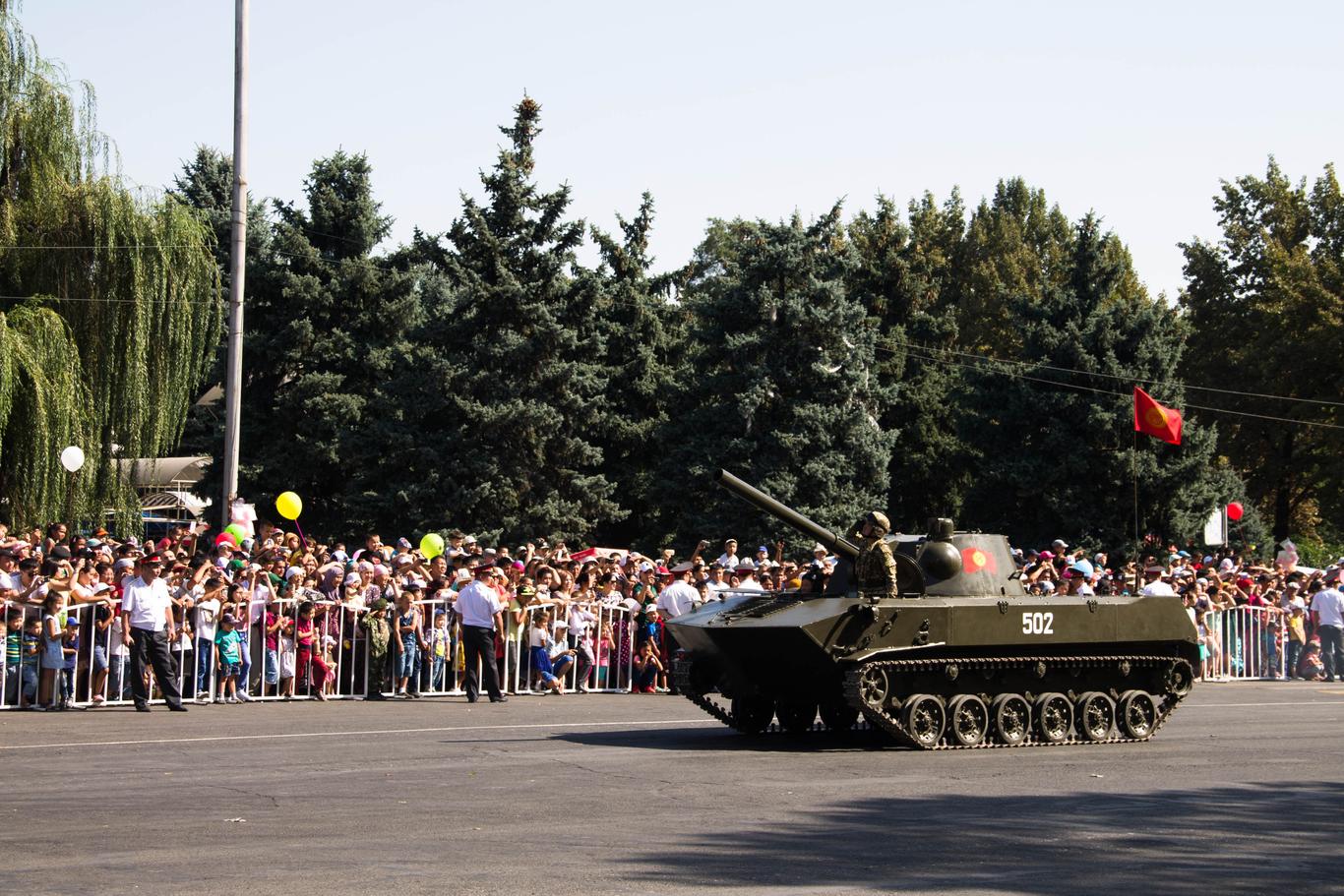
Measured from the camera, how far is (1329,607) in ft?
95.0

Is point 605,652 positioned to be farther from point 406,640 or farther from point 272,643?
point 272,643

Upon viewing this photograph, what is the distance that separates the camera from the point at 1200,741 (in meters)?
17.9

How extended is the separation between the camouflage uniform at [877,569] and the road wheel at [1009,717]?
1569mm

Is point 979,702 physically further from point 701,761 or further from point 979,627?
point 701,761

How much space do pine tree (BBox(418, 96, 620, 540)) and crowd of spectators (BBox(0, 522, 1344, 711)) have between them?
13.7m

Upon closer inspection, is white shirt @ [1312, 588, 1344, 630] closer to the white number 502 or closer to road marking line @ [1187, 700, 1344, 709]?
road marking line @ [1187, 700, 1344, 709]

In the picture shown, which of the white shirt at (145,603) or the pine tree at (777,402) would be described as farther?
the pine tree at (777,402)

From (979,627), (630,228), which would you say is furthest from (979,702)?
(630,228)

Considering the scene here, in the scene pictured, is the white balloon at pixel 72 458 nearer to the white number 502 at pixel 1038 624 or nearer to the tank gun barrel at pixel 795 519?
the tank gun barrel at pixel 795 519

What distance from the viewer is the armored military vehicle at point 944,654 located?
16.5 metres

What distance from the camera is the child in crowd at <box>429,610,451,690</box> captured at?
22750 millimetres

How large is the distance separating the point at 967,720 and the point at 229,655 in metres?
8.90

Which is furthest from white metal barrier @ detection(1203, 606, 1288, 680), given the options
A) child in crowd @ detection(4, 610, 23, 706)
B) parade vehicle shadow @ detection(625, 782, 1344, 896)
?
child in crowd @ detection(4, 610, 23, 706)

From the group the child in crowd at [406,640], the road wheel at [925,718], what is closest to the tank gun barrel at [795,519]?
the road wheel at [925,718]
